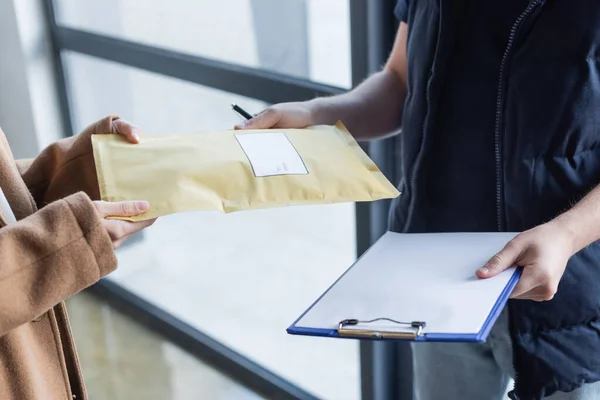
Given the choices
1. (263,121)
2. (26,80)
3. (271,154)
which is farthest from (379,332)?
(26,80)

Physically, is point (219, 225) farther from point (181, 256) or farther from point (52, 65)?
point (52, 65)

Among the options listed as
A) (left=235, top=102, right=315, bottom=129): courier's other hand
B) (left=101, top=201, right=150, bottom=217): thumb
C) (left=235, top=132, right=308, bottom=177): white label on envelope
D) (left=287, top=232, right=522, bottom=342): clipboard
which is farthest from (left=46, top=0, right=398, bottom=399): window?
(left=101, top=201, right=150, bottom=217): thumb

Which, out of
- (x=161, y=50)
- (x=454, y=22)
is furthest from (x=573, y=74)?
(x=161, y=50)

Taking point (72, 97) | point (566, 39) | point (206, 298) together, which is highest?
point (566, 39)

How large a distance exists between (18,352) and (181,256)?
1.52m

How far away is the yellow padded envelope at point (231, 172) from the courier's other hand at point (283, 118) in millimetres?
52

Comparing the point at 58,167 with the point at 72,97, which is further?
the point at 72,97

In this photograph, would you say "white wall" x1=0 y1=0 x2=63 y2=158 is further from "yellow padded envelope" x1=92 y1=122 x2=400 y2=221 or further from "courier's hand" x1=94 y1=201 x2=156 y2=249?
"courier's hand" x1=94 y1=201 x2=156 y2=249

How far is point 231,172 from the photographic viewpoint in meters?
0.92

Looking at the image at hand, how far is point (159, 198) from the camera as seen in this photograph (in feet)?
2.83

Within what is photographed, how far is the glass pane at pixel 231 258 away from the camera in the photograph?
1974 mm

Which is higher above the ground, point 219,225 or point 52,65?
point 52,65

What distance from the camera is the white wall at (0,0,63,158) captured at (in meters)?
2.36

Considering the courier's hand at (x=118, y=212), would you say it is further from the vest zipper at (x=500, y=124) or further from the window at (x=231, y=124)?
the window at (x=231, y=124)
